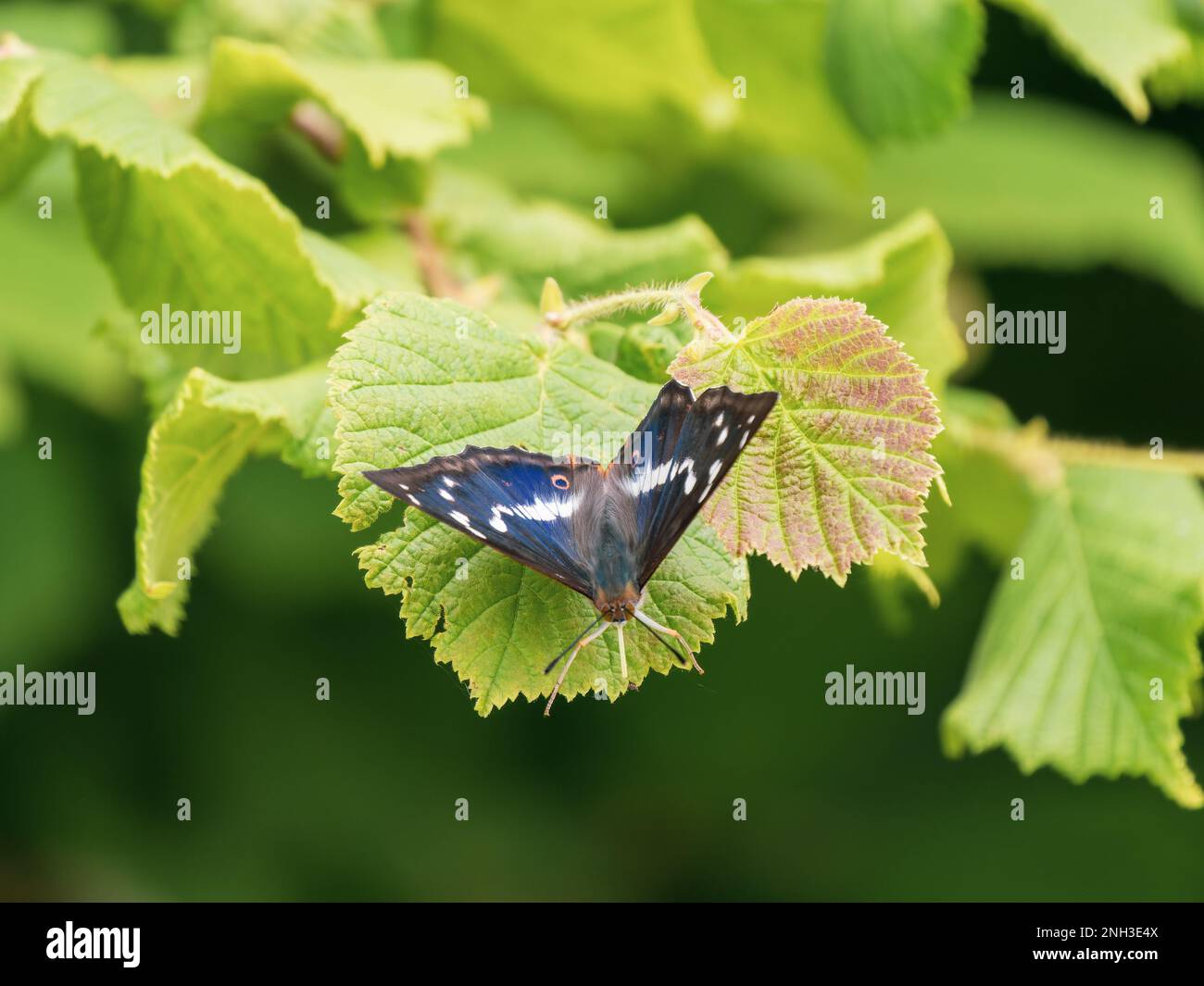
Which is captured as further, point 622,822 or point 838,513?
point 622,822

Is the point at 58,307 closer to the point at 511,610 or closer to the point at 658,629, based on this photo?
the point at 511,610

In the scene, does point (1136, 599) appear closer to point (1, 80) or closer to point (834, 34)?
point (834, 34)

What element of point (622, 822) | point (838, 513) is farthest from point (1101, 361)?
point (838, 513)

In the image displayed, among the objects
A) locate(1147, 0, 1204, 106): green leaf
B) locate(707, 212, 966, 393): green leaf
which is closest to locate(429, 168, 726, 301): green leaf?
locate(707, 212, 966, 393): green leaf

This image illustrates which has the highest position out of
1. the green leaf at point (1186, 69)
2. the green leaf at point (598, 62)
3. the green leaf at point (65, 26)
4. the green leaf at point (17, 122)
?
the green leaf at point (65, 26)

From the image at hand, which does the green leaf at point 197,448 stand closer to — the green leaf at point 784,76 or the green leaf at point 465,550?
the green leaf at point 465,550

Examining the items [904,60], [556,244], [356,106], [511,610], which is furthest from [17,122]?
[904,60]

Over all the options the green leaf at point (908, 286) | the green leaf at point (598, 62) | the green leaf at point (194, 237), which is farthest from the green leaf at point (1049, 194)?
the green leaf at point (194, 237)
